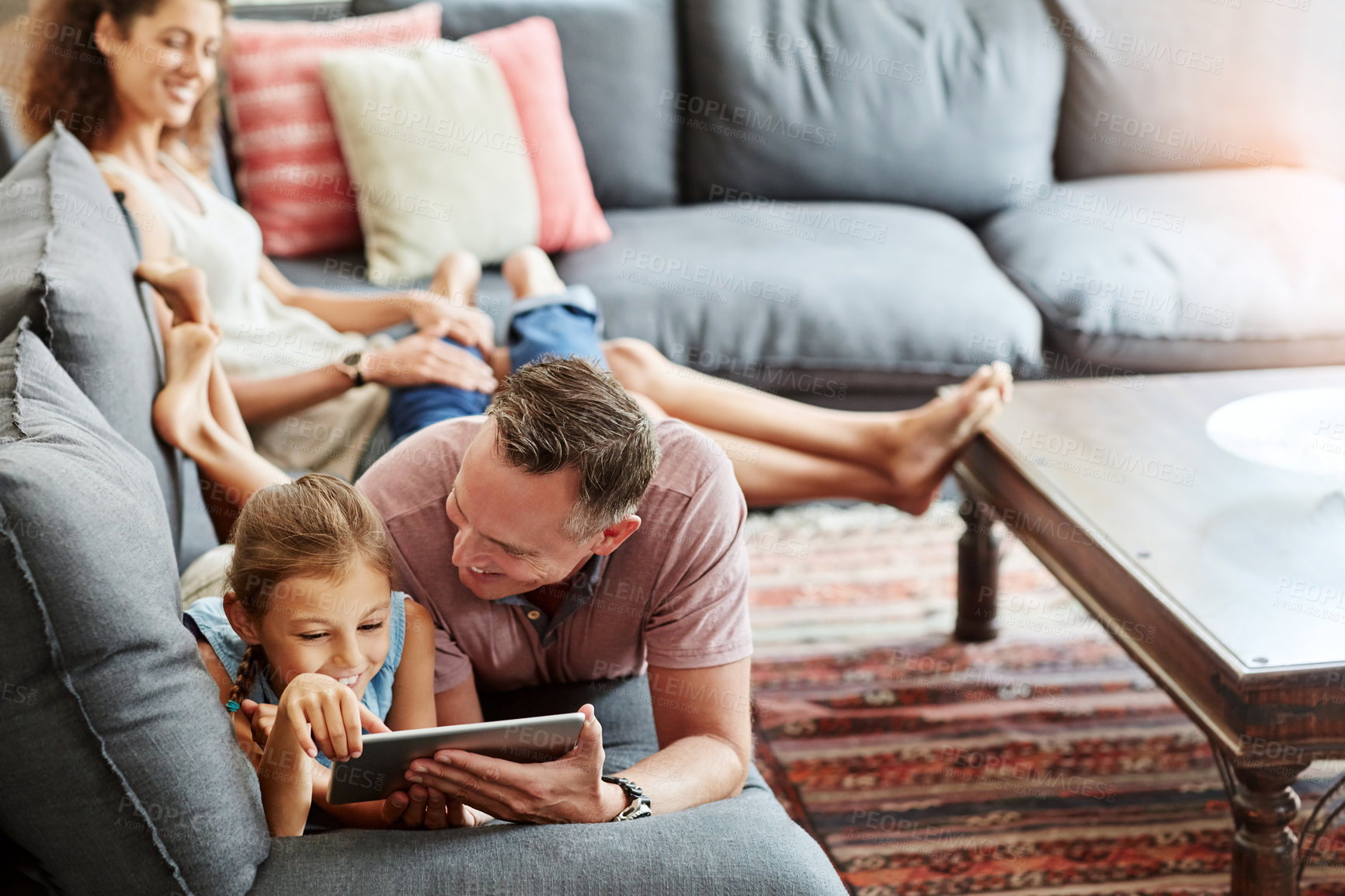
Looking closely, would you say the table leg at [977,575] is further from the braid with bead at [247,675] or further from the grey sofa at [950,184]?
the braid with bead at [247,675]

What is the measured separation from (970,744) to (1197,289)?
1.17m

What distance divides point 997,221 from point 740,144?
65 centimetres

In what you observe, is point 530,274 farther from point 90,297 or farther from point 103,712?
point 103,712

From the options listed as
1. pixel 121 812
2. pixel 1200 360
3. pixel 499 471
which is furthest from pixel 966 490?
pixel 121 812

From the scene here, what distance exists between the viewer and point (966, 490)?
206 centimetres

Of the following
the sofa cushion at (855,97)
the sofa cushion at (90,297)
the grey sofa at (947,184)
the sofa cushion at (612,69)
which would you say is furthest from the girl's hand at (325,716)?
the sofa cushion at (855,97)

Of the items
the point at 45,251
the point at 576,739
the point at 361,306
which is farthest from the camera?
the point at 361,306

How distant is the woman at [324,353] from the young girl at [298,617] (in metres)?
0.66

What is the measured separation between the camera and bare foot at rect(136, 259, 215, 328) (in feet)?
5.56

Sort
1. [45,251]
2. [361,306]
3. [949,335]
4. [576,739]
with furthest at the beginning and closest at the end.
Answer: [949,335] → [361,306] → [45,251] → [576,739]

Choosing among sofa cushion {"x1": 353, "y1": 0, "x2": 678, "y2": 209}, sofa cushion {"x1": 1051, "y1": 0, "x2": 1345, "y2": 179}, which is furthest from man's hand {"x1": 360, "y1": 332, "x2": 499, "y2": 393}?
sofa cushion {"x1": 1051, "y1": 0, "x2": 1345, "y2": 179}

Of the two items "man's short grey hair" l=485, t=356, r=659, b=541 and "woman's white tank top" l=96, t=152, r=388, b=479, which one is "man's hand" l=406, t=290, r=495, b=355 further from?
"man's short grey hair" l=485, t=356, r=659, b=541

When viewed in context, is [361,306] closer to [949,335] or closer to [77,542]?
[949,335]

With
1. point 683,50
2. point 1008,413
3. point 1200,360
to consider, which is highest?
point 683,50
